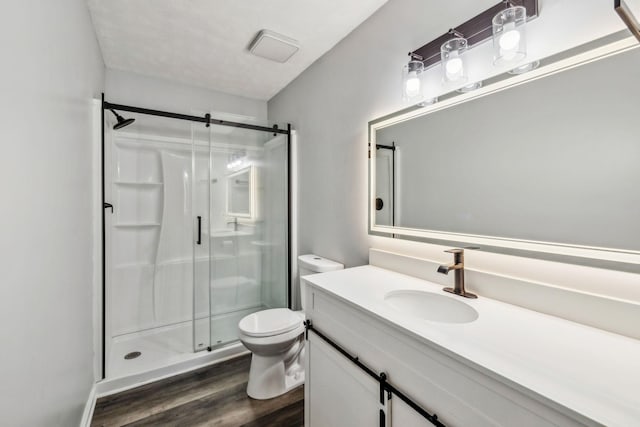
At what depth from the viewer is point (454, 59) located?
1.29 metres

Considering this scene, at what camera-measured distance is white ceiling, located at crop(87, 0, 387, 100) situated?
1.70m

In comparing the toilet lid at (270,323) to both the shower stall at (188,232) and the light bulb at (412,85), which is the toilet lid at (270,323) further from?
the light bulb at (412,85)

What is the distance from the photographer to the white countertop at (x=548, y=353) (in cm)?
56

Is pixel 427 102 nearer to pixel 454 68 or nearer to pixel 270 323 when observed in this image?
pixel 454 68

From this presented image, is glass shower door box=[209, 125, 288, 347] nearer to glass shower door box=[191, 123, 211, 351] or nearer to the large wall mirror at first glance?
glass shower door box=[191, 123, 211, 351]

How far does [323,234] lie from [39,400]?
1.74 metres

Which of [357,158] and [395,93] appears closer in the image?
[395,93]

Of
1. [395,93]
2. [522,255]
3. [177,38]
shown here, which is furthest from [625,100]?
[177,38]

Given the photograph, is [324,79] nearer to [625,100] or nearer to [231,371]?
[625,100]

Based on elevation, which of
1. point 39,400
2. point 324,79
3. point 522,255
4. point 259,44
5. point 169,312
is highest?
point 259,44

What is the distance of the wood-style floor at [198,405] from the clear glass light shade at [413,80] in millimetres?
1963

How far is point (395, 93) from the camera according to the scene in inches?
64.8

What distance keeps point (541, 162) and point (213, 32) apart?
83.3 inches

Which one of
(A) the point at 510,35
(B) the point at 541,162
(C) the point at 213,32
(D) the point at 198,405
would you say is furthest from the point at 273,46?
(D) the point at 198,405
